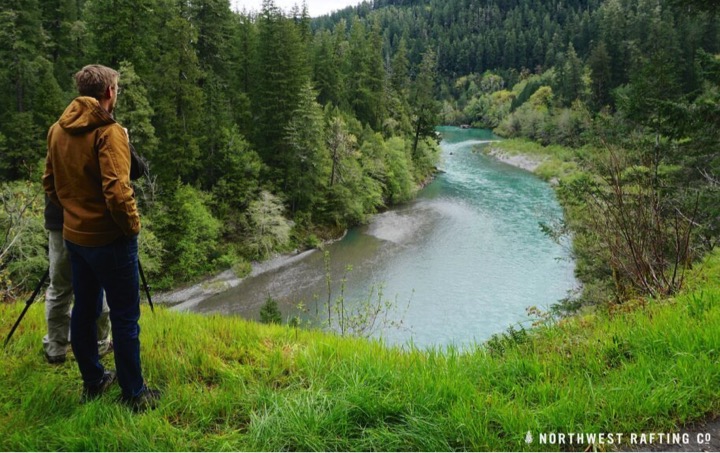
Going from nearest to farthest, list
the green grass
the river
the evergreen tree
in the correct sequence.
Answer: the green grass < the river < the evergreen tree

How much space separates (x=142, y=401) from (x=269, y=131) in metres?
26.7

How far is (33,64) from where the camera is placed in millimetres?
21344

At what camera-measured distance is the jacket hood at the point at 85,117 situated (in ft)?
8.82

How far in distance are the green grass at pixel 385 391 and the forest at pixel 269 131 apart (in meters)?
1.56

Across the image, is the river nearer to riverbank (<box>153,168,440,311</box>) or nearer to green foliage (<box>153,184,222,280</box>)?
riverbank (<box>153,168,440,311</box>)

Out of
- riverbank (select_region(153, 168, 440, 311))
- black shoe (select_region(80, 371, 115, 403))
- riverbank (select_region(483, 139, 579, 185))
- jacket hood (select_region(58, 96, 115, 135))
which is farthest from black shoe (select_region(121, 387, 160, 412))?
riverbank (select_region(483, 139, 579, 185))

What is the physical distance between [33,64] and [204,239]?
11543 millimetres

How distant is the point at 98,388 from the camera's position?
3121 mm

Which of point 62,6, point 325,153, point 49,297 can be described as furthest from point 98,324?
point 62,6

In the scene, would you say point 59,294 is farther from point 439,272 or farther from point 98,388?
point 439,272

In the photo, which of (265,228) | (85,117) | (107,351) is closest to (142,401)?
(107,351)

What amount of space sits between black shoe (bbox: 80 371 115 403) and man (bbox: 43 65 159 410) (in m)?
0.28

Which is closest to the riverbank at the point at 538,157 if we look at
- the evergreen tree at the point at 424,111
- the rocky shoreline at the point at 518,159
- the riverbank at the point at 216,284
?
the rocky shoreline at the point at 518,159

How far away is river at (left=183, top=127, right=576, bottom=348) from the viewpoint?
17.5 meters
